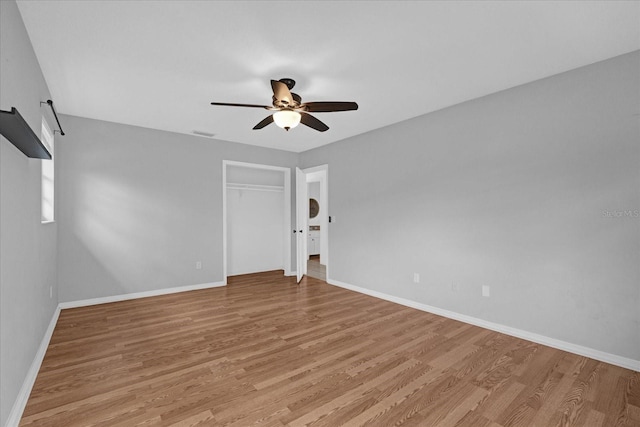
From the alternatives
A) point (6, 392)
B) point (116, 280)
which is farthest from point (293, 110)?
point (116, 280)

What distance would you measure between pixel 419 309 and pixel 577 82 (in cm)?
293

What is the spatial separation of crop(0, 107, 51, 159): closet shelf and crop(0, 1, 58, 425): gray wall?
59 mm

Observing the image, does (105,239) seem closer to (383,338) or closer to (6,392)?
(6,392)

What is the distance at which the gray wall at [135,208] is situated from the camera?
400 centimetres

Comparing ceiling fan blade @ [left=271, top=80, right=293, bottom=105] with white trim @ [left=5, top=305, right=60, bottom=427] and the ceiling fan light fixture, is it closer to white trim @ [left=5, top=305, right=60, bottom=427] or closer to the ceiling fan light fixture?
the ceiling fan light fixture

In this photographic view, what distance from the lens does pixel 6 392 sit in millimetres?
1671

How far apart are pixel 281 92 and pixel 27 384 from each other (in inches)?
111

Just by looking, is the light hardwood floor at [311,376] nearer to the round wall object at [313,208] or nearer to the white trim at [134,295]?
the white trim at [134,295]

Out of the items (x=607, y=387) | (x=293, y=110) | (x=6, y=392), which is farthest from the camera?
(x=293, y=110)

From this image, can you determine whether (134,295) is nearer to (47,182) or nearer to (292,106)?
(47,182)

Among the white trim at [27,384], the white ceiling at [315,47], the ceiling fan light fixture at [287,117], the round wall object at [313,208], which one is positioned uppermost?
the white ceiling at [315,47]

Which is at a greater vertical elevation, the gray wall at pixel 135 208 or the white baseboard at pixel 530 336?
the gray wall at pixel 135 208

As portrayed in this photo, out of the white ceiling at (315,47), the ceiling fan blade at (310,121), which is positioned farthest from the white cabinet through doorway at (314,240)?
the ceiling fan blade at (310,121)

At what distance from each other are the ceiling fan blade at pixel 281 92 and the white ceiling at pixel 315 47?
0.25 metres
